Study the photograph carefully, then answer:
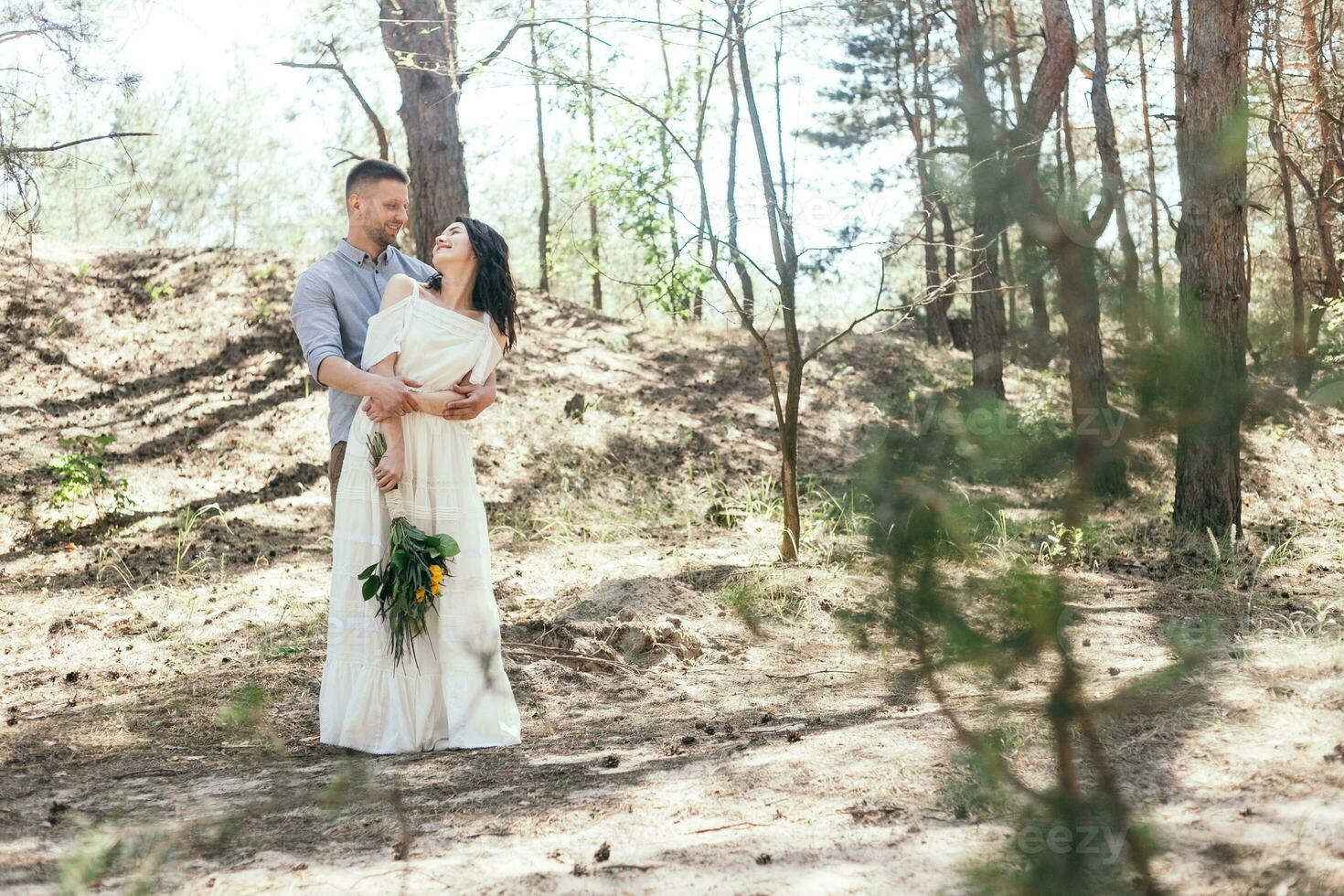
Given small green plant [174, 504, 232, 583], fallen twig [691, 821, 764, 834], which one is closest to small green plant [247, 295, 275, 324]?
small green plant [174, 504, 232, 583]

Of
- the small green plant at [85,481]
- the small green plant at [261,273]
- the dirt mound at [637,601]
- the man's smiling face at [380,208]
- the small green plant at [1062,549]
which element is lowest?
the dirt mound at [637,601]

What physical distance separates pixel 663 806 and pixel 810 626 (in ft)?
10.2

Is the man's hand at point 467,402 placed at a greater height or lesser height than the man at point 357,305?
lesser

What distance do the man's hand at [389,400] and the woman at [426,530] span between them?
1.7 inches

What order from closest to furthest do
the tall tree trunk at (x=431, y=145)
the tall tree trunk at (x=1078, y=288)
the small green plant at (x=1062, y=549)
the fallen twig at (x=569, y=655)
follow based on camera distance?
the tall tree trunk at (x=1078, y=288) < the small green plant at (x=1062, y=549) < the fallen twig at (x=569, y=655) < the tall tree trunk at (x=431, y=145)

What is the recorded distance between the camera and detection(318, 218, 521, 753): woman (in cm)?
394

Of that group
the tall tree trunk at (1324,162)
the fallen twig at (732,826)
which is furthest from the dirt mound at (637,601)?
the tall tree trunk at (1324,162)

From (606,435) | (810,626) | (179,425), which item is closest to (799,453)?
(606,435)

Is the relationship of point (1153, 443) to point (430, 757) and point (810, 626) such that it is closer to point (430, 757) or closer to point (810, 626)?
point (430, 757)

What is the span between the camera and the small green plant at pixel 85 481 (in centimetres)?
731

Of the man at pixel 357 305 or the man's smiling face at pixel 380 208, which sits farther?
the man's smiling face at pixel 380 208

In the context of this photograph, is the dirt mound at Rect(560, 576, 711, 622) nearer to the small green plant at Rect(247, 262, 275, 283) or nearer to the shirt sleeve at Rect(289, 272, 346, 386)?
the shirt sleeve at Rect(289, 272, 346, 386)

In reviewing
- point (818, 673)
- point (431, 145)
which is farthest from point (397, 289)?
point (431, 145)

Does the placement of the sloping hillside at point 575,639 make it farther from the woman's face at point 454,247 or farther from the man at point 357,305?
the woman's face at point 454,247
